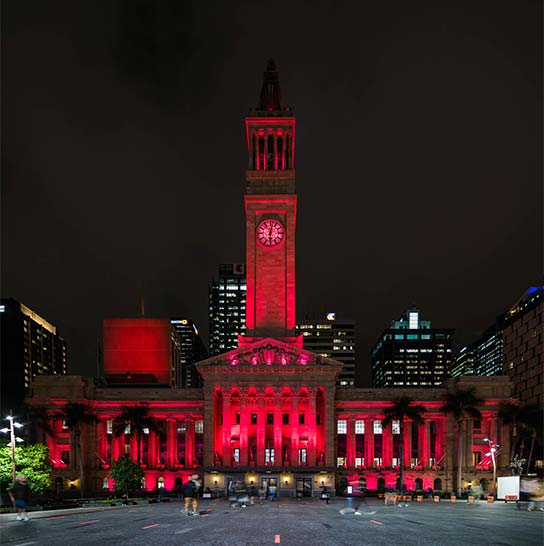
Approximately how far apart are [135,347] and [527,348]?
3961 inches

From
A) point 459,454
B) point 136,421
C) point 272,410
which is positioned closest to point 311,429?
point 272,410

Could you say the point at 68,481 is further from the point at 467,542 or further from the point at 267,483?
the point at 467,542

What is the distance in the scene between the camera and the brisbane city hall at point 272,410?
12412cm

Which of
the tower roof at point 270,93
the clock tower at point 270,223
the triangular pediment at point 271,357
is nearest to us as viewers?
the triangular pediment at point 271,357

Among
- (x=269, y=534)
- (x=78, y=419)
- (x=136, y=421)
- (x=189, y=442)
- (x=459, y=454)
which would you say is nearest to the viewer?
(x=269, y=534)

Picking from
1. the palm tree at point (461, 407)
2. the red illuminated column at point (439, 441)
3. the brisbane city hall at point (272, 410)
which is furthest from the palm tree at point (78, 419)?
the red illuminated column at point (439, 441)

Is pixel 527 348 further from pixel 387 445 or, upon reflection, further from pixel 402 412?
pixel 402 412

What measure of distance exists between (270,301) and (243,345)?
11.2 m

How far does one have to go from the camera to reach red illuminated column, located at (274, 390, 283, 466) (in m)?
121

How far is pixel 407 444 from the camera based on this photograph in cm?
13150

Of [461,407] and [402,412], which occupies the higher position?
[461,407]

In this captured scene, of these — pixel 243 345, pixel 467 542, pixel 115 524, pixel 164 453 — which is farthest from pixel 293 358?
pixel 467 542

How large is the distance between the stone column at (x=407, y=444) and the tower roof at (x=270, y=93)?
64036mm

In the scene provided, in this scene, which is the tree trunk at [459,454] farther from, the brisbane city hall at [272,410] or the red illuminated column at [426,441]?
the red illuminated column at [426,441]
